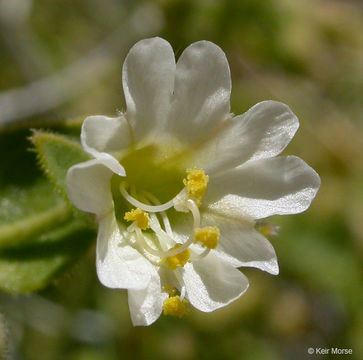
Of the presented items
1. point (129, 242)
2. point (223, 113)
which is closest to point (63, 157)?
point (129, 242)

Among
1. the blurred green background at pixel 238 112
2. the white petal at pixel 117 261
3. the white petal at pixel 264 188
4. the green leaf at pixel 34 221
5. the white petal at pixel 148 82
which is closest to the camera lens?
the white petal at pixel 117 261

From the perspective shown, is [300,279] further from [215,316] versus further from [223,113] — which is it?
[223,113]

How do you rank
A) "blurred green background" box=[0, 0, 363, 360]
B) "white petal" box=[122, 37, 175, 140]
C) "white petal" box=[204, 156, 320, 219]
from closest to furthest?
1. "white petal" box=[122, 37, 175, 140]
2. "white petal" box=[204, 156, 320, 219]
3. "blurred green background" box=[0, 0, 363, 360]

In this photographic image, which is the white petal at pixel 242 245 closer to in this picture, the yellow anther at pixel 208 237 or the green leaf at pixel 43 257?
the yellow anther at pixel 208 237

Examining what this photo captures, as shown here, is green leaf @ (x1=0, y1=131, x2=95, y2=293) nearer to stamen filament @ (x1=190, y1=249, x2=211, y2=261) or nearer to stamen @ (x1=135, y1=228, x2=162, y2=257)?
stamen @ (x1=135, y1=228, x2=162, y2=257)

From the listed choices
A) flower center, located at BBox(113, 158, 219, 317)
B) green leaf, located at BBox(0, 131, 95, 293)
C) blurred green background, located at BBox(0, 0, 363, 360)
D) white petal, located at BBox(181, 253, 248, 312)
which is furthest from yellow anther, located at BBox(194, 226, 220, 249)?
blurred green background, located at BBox(0, 0, 363, 360)

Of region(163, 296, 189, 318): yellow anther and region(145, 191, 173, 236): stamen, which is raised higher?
region(145, 191, 173, 236): stamen

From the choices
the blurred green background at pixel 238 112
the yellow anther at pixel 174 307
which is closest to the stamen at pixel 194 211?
the yellow anther at pixel 174 307
